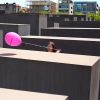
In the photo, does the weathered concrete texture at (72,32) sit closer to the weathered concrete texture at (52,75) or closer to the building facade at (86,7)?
the weathered concrete texture at (52,75)

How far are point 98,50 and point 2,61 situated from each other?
193 inches

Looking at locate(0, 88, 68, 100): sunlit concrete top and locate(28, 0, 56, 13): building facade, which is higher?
locate(0, 88, 68, 100): sunlit concrete top

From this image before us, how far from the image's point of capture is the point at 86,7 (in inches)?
6939

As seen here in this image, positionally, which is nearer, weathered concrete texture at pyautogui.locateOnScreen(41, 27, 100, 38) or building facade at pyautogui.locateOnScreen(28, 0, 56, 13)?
weathered concrete texture at pyautogui.locateOnScreen(41, 27, 100, 38)

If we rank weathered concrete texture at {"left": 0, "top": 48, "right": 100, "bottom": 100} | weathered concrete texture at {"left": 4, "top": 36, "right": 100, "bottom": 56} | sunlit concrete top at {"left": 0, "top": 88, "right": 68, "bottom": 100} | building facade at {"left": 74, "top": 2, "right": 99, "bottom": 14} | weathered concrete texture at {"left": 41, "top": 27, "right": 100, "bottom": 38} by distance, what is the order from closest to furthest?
sunlit concrete top at {"left": 0, "top": 88, "right": 68, "bottom": 100}
weathered concrete texture at {"left": 0, "top": 48, "right": 100, "bottom": 100}
weathered concrete texture at {"left": 4, "top": 36, "right": 100, "bottom": 56}
weathered concrete texture at {"left": 41, "top": 27, "right": 100, "bottom": 38}
building facade at {"left": 74, "top": 2, "right": 99, "bottom": 14}

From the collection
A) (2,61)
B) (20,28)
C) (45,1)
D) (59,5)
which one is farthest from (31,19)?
(59,5)

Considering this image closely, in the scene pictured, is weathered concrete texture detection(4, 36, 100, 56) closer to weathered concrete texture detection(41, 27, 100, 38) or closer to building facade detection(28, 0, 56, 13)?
weathered concrete texture detection(41, 27, 100, 38)

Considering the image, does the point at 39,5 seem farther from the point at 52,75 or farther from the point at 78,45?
the point at 52,75

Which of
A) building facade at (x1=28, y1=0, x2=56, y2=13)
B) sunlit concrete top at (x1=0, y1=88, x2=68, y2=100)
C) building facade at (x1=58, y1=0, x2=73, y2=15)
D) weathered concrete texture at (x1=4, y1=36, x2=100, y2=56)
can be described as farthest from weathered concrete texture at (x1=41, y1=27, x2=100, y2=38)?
building facade at (x1=58, y1=0, x2=73, y2=15)

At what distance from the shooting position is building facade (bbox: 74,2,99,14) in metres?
171

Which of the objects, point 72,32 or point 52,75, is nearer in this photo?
point 52,75

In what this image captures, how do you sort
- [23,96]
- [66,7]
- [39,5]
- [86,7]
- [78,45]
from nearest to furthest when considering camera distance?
1. [23,96]
2. [78,45]
3. [39,5]
4. [66,7]
5. [86,7]

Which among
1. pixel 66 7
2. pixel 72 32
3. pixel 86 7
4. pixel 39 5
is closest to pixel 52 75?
pixel 72 32

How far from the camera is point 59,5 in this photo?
168 m
